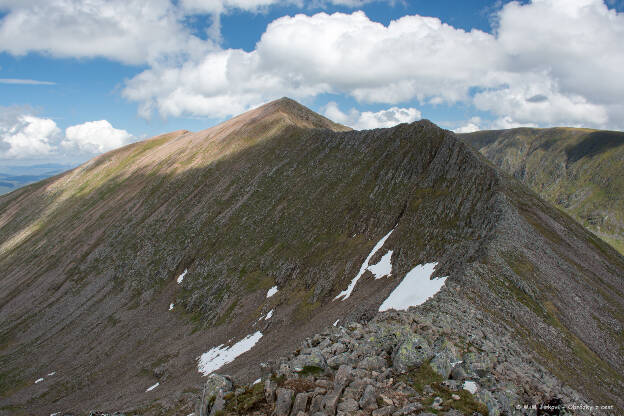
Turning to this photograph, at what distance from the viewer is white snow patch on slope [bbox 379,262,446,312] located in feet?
111

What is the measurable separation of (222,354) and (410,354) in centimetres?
4549

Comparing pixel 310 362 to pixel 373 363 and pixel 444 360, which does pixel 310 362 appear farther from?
pixel 444 360

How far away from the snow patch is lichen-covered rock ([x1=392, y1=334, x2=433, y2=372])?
1.86m

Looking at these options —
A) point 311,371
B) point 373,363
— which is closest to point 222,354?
point 311,371

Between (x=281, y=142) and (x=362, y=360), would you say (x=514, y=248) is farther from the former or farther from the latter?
(x=281, y=142)

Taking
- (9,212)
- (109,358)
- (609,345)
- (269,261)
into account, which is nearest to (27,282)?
(109,358)

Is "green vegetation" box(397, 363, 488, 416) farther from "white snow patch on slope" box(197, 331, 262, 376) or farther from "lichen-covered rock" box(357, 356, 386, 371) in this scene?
"white snow patch on slope" box(197, 331, 262, 376)

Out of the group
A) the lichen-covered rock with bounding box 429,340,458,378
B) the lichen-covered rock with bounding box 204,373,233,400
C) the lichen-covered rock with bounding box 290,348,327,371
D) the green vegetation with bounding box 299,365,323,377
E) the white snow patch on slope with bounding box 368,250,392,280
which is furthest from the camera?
the white snow patch on slope with bounding box 368,250,392,280

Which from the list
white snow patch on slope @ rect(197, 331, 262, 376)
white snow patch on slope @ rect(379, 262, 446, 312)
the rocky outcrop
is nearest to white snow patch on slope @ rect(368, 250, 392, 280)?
white snow patch on slope @ rect(379, 262, 446, 312)

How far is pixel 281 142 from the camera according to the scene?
120 m

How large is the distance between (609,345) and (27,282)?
15132 centimetres

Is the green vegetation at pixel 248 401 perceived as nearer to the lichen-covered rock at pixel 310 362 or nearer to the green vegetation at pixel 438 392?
the lichen-covered rock at pixel 310 362

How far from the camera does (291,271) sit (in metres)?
67.6

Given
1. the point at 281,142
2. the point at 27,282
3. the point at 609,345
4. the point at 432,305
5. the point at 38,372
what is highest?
the point at 281,142
